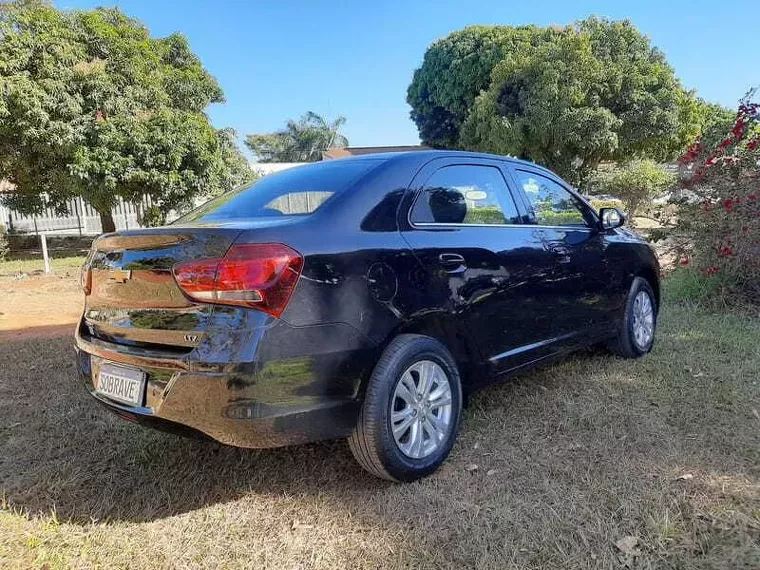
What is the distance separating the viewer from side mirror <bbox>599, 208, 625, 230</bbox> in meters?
3.98

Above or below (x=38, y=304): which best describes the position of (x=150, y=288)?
above

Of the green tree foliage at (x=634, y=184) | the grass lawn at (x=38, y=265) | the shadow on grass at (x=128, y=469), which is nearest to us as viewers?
the shadow on grass at (x=128, y=469)

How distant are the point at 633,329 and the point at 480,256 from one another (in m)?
2.07

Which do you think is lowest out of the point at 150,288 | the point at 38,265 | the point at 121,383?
the point at 121,383

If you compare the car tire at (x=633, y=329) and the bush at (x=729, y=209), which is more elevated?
the bush at (x=729, y=209)

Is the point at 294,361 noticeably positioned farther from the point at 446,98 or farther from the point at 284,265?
the point at 446,98

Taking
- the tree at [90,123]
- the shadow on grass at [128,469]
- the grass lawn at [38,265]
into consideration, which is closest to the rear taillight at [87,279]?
the shadow on grass at [128,469]

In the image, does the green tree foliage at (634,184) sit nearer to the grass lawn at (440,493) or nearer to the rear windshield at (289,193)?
the grass lawn at (440,493)

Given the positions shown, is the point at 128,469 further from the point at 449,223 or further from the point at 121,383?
the point at 449,223

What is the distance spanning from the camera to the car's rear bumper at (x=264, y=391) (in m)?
2.05

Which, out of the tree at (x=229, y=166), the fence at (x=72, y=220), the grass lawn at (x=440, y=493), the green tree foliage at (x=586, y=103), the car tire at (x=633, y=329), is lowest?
the grass lawn at (x=440, y=493)

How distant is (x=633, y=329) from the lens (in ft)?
14.0

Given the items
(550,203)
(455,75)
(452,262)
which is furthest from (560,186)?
(455,75)

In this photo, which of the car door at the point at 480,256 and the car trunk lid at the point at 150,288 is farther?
the car door at the point at 480,256
